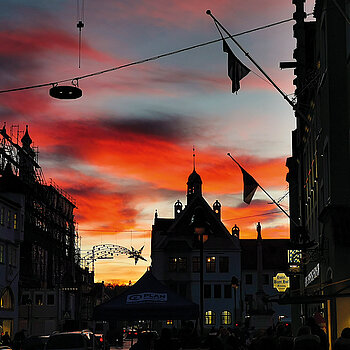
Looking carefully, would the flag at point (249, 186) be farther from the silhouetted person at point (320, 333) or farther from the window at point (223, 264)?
the window at point (223, 264)

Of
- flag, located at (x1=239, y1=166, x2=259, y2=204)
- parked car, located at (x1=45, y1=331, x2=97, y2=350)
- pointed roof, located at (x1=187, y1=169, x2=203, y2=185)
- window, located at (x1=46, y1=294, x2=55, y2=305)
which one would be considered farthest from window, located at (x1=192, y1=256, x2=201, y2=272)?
flag, located at (x1=239, y1=166, x2=259, y2=204)

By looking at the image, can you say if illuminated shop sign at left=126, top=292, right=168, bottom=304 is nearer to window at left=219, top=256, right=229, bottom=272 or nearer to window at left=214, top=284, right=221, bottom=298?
window at left=214, top=284, right=221, bottom=298

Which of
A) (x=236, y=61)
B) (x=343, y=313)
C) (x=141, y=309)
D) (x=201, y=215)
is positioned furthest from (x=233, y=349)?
(x=236, y=61)

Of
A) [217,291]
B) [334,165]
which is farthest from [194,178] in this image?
[334,165]

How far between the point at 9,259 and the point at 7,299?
11.2 feet

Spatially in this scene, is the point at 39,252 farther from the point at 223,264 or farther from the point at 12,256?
the point at 223,264

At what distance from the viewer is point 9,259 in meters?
64.5

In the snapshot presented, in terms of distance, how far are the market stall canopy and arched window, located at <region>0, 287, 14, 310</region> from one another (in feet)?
142

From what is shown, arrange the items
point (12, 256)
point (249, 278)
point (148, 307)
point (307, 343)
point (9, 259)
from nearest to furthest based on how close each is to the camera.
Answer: point (307, 343) < point (148, 307) < point (9, 259) < point (12, 256) < point (249, 278)

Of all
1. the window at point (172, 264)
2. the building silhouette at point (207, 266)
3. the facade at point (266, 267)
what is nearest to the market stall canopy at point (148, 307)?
the building silhouette at point (207, 266)

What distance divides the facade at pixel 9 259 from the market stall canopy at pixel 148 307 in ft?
142

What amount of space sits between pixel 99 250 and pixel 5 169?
4055 centimetres

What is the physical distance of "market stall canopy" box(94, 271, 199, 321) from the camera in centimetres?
2011

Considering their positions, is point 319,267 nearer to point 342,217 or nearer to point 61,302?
point 342,217
